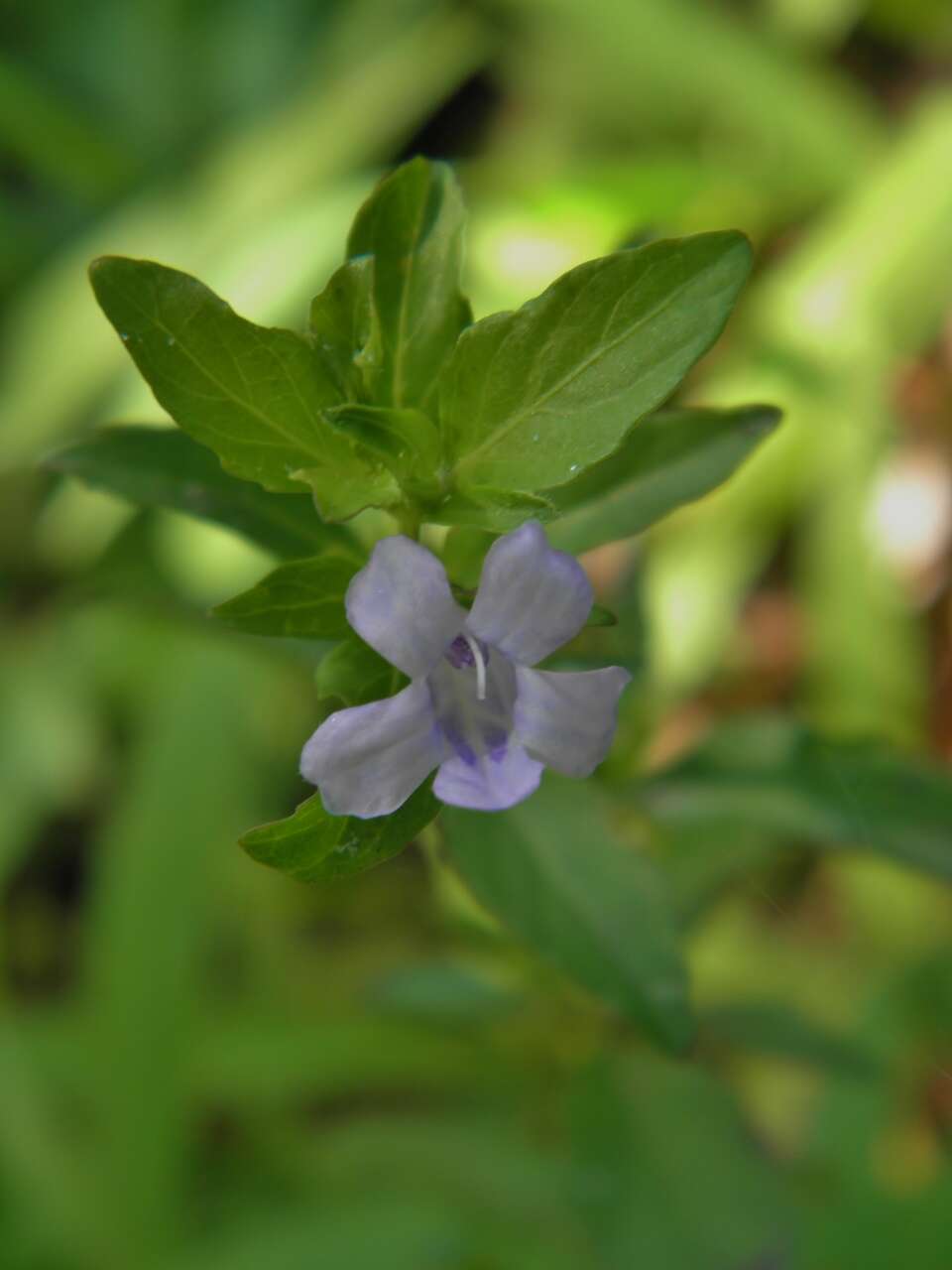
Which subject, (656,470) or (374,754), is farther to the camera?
(656,470)

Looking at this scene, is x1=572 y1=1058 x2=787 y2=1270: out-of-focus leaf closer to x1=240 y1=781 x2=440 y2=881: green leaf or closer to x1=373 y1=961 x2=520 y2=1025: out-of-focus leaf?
x1=373 y1=961 x2=520 y2=1025: out-of-focus leaf

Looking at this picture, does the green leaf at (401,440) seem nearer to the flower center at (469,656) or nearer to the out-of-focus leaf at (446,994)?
the flower center at (469,656)

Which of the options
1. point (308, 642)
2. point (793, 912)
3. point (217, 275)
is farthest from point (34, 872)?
point (308, 642)

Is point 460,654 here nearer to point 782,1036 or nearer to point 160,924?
point 782,1036

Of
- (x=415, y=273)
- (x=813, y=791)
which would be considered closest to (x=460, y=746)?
(x=415, y=273)

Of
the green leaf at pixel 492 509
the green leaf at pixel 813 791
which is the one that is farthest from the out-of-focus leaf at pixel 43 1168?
the green leaf at pixel 492 509

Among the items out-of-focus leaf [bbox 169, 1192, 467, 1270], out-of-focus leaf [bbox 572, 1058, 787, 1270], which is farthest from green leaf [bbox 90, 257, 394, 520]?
out-of-focus leaf [bbox 169, 1192, 467, 1270]
